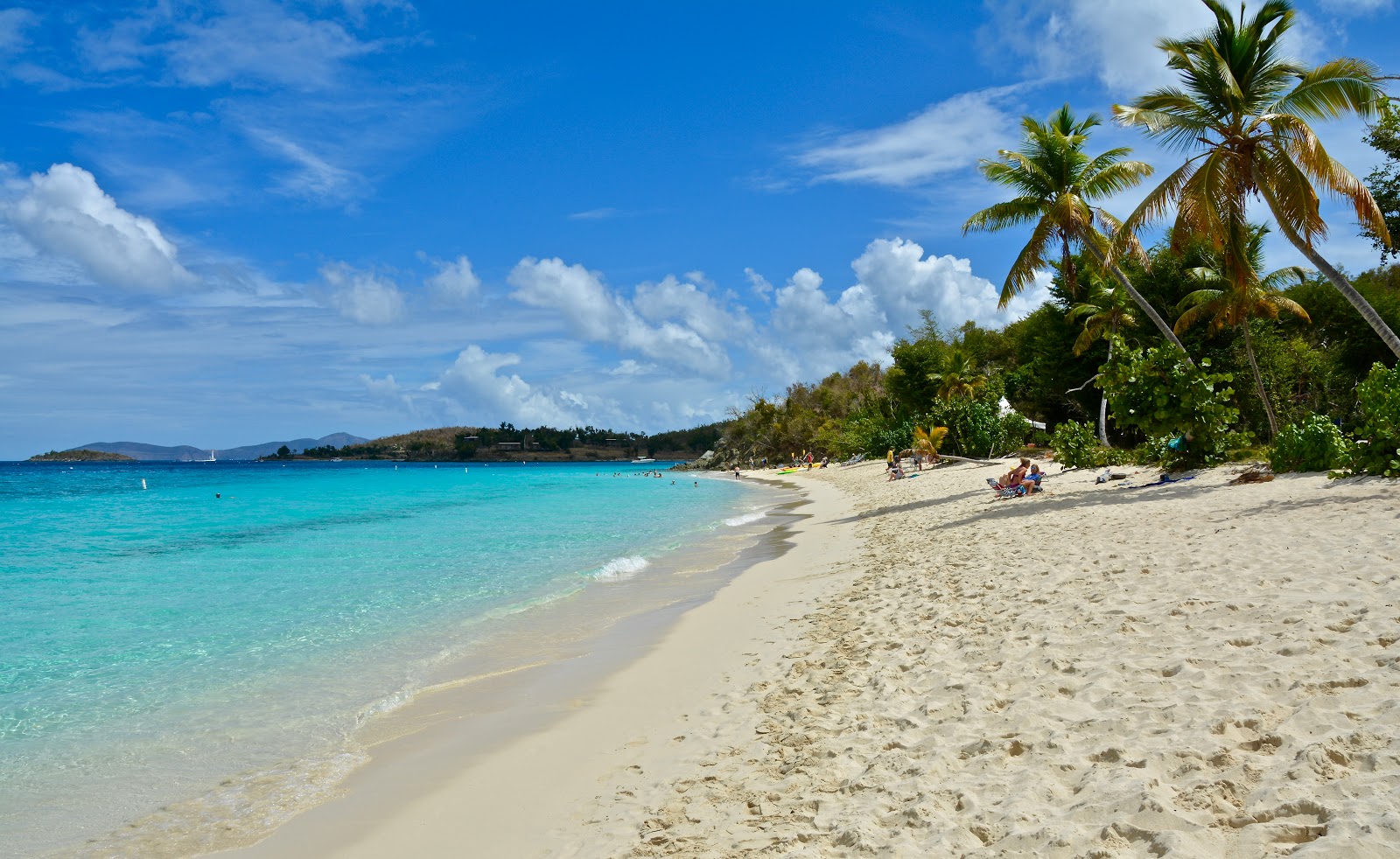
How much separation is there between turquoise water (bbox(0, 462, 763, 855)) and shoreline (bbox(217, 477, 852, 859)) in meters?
0.58

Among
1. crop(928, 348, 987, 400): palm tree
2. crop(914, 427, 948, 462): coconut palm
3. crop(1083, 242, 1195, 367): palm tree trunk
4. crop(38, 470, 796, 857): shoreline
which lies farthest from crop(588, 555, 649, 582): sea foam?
crop(928, 348, 987, 400): palm tree

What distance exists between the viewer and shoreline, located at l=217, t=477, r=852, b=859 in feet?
14.0

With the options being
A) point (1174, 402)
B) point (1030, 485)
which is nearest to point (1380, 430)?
point (1174, 402)

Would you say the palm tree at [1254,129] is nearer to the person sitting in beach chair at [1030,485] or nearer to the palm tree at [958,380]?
the person sitting in beach chair at [1030,485]

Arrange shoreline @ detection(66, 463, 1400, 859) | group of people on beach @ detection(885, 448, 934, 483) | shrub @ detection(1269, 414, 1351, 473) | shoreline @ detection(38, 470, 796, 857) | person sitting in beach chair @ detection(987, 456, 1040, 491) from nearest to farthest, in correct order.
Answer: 1. shoreline @ detection(66, 463, 1400, 859)
2. shoreline @ detection(38, 470, 796, 857)
3. shrub @ detection(1269, 414, 1351, 473)
4. person sitting in beach chair @ detection(987, 456, 1040, 491)
5. group of people on beach @ detection(885, 448, 934, 483)

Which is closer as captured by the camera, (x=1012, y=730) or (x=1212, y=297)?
(x=1012, y=730)

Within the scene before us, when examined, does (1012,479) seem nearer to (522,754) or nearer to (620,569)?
(620,569)

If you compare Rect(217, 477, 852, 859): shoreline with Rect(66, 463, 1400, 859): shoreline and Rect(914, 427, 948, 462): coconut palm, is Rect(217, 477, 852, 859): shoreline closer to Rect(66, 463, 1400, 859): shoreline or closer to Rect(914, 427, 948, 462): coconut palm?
Rect(66, 463, 1400, 859): shoreline

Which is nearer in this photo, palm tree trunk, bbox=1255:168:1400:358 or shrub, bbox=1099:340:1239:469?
palm tree trunk, bbox=1255:168:1400:358

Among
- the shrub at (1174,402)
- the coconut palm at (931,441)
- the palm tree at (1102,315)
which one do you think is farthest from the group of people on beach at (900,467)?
the shrub at (1174,402)

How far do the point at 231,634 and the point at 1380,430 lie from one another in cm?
1642

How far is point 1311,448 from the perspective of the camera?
13.0 meters

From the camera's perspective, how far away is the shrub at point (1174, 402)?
1523 cm

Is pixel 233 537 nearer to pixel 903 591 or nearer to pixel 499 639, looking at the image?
pixel 499 639
